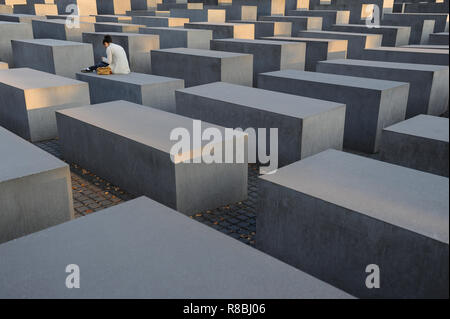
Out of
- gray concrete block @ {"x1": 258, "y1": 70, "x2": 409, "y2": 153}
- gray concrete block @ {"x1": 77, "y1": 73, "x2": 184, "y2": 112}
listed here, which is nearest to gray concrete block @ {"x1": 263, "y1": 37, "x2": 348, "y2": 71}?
gray concrete block @ {"x1": 258, "y1": 70, "x2": 409, "y2": 153}

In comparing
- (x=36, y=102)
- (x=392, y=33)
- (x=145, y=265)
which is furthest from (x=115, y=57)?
(x=392, y=33)

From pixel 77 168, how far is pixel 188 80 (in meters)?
5.18

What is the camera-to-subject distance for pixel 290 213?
161 inches

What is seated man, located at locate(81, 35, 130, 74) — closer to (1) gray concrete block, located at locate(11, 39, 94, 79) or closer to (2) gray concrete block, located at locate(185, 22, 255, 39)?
(1) gray concrete block, located at locate(11, 39, 94, 79)

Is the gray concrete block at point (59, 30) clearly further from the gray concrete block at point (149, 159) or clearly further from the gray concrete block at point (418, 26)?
the gray concrete block at point (418, 26)

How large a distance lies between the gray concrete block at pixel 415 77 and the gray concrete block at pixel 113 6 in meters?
18.0

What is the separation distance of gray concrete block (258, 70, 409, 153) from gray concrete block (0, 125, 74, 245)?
569 centimetres

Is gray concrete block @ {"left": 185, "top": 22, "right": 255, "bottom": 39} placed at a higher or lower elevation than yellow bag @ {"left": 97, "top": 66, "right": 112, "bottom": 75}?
higher

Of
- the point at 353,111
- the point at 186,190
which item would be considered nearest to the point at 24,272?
the point at 186,190

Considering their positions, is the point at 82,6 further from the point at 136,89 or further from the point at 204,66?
the point at 136,89

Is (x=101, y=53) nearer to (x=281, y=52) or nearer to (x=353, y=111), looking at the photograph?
(x=281, y=52)

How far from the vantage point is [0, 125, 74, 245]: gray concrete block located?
13.8ft

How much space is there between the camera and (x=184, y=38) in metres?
14.2

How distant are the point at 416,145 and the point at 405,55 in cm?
688
